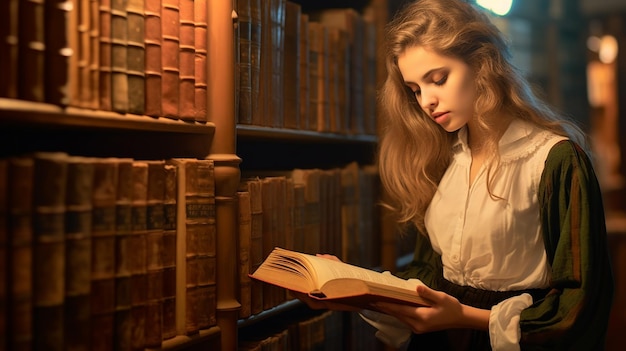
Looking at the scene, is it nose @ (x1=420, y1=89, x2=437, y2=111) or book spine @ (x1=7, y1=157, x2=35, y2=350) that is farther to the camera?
nose @ (x1=420, y1=89, x2=437, y2=111)

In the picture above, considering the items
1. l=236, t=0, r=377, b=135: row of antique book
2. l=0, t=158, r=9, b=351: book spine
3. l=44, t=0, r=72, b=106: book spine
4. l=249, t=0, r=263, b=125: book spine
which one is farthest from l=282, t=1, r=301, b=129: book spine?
l=0, t=158, r=9, b=351: book spine

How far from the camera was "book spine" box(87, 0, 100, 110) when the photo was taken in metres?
1.18

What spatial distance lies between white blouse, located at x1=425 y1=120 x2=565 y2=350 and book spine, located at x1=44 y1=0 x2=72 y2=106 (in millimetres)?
947

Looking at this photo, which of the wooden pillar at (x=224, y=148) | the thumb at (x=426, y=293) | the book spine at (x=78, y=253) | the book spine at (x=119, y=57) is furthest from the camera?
the wooden pillar at (x=224, y=148)

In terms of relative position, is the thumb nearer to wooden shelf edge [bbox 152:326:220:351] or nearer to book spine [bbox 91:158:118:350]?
wooden shelf edge [bbox 152:326:220:351]

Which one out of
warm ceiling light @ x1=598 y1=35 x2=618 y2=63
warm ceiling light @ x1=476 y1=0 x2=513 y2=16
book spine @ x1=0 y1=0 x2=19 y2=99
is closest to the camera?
book spine @ x1=0 y1=0 x2=19 y2=99

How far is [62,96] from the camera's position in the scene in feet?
3.56

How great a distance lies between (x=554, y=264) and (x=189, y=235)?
0.79 metres

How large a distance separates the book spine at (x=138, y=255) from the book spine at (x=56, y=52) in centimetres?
22

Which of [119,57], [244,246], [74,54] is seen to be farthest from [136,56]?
[244,246]

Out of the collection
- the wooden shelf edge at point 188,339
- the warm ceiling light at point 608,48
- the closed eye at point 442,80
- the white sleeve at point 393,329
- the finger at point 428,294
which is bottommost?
the white sleeve at point 393,329

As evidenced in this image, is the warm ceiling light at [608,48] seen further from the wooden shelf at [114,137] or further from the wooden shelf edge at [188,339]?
the wooden shelf edge at [188,339]

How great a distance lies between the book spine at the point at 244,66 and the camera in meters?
1.60

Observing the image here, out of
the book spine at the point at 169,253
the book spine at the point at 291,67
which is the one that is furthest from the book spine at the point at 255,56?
the book spine at the point at 169,253
